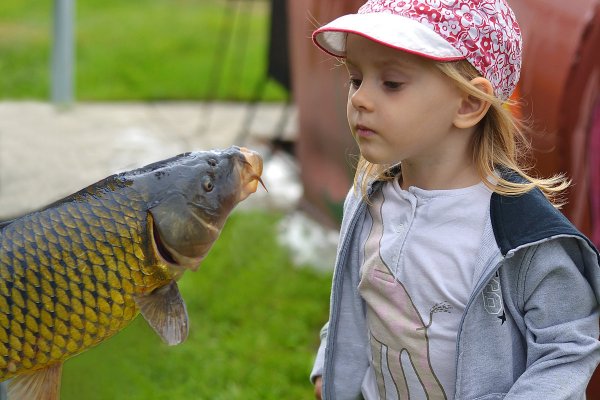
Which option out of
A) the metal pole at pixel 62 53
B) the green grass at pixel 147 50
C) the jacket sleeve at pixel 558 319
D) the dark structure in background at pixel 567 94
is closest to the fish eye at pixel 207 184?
the jacket sleeve at pixel 558 319

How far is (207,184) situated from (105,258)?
0.22m

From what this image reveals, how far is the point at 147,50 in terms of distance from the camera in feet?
41.1

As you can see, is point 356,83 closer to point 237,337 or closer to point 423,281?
point 423,281

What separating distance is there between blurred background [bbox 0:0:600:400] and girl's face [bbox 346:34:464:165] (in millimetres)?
591

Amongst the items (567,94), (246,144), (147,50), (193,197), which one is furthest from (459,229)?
(147,50)

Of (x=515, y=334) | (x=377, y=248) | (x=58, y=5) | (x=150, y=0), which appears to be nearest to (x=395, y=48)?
(x=377, y=248)

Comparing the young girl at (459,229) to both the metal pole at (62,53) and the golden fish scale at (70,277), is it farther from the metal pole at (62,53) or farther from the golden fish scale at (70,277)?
the metal pole at (62,53)

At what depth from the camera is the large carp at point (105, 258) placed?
5.51ft

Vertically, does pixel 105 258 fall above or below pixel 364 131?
below

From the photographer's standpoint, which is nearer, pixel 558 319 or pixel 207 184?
pixel 207 184

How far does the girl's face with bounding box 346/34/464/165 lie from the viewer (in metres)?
1.95

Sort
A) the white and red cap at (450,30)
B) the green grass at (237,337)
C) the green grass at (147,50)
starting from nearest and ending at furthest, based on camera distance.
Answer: the white and red cap at (450,30)
the green grass at (237,337)
the green grass at (147,50)

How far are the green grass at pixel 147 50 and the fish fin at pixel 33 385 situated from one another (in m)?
8.57

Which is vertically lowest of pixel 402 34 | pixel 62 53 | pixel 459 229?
pixel 62 53
